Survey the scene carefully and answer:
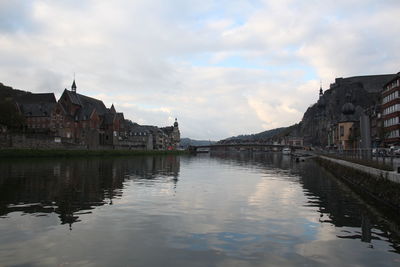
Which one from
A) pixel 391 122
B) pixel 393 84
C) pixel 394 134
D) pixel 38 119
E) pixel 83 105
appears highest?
pixel 83 105

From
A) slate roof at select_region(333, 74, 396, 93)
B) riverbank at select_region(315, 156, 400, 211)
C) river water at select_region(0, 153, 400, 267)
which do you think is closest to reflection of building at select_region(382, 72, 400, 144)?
riverbank at select_region(315, 156, 400, 211)

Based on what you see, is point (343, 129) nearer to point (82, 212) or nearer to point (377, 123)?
point (377, 123)

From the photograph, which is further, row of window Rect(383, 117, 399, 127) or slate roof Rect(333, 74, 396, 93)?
slate roof Rect(333, 74, 396, 93)

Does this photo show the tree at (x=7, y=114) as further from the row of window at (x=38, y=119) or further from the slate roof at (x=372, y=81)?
the slate roof at (x=372, y=81)

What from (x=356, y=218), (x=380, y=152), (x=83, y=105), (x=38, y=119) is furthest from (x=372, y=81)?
(x=356, y=218)

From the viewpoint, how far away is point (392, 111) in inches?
3223

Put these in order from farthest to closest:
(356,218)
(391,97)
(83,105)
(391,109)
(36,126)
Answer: (83,105)
(36,126)
(391,109)
(391,97)
(356,218)

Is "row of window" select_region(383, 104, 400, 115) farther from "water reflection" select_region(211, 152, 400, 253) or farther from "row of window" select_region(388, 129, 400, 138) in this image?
"water reflection" select_region(211, 152, 400, 253)

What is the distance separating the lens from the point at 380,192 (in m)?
22.5

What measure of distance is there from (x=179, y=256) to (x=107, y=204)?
10384 mm

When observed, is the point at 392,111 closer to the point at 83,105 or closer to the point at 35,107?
the point at 83,105

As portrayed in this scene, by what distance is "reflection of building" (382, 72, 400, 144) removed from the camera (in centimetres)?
7819

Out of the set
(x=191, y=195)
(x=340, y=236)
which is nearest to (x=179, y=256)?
(x=340, y=236)

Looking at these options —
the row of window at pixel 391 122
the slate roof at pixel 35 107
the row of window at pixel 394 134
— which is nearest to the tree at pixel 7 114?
the slate roof at pixel 35 107
